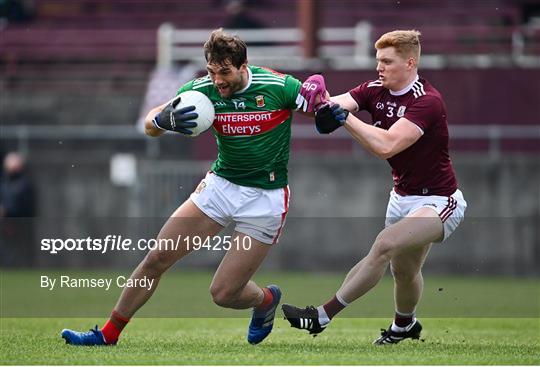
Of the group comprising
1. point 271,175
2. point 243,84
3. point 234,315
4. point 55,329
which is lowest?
point 234,315

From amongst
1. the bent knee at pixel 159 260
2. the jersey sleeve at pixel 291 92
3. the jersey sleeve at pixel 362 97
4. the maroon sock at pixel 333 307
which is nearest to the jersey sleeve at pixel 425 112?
the jersey sleeve at pixel 362 97

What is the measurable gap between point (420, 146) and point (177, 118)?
180 centimetres

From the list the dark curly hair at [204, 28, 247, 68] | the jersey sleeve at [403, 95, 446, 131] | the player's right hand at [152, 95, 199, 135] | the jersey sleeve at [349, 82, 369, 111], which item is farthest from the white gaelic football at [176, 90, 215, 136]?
the jersey sleeve at [403, 95, 446, 131]

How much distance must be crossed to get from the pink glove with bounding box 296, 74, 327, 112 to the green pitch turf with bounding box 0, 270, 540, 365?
65.6 inches

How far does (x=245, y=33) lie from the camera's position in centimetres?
1848

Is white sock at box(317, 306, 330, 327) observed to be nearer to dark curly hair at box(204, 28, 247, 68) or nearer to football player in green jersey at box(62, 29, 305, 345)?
football player in green jersey at box(62, 29, 305, 345)

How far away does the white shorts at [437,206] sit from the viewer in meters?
8.70

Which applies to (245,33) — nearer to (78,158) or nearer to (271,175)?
(78,158)

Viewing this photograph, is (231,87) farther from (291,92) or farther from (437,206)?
(437,206)

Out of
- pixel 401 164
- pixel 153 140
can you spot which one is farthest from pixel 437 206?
pixel 153 140

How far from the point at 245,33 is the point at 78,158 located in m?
3.13

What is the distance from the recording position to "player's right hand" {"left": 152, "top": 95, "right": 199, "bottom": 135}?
26.7 feet

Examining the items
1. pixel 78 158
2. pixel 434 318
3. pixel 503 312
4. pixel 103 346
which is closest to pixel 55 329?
pixel 103 346

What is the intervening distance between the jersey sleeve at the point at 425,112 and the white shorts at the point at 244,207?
1124mm
